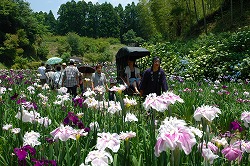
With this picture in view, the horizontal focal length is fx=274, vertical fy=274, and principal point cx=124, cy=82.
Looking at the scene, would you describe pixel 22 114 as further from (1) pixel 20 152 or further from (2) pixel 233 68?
(2) pixel 233 68

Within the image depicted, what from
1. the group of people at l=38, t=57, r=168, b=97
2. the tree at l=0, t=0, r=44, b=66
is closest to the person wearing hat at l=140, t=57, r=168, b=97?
the group of people at l=38, t=57, r=168, b=97

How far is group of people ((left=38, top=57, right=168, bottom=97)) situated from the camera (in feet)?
16.7

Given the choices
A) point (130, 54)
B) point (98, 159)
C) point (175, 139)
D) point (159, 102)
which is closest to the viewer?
point (175, 139)

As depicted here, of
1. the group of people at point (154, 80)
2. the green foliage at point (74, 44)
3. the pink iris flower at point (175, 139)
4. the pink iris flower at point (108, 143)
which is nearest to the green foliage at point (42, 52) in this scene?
the green foliage at point (74, 44)

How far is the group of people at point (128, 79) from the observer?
5.09 meters

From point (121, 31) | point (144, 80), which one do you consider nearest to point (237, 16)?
point (144, 80)

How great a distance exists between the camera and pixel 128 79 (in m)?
6.63

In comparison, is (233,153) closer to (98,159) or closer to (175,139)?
(175,139)

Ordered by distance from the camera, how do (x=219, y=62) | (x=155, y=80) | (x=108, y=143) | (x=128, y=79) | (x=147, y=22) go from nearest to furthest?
(x=108, y=143) → (x=155, y=80) → (x=128, y=79) → (x=219, y=62) → (x=147, y=22)

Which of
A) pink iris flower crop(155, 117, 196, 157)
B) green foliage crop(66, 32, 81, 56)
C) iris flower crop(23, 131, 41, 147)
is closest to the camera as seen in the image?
A: pink iris flower crop(155, 117, 196, 157)

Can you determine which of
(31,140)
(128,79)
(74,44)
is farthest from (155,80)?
(74,44)

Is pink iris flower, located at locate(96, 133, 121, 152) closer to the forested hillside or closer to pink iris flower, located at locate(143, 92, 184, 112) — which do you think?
pink iris flower, located at locate(143, 92, 184, 112)

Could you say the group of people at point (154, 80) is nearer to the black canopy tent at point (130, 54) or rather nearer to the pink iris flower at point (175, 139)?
the black canopy tent at point (130, 54)

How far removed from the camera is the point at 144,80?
520 centimetres
